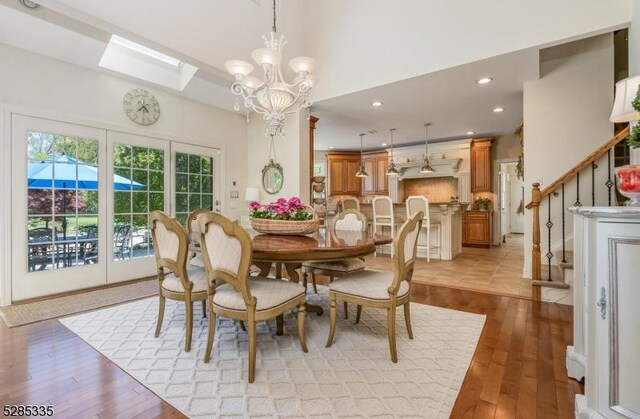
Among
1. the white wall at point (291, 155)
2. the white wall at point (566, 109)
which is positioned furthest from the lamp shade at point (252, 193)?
the white wall at point (566, 109)

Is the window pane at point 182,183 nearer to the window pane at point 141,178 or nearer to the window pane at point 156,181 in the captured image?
the window pane at point 156,181

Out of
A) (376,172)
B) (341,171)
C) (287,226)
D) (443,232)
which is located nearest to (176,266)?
(287,226)

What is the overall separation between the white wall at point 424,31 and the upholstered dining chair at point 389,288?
2369 millimetres

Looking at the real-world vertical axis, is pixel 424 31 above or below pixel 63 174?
above

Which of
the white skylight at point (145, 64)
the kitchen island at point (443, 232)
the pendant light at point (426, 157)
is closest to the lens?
the white skylight at point (145, 64)

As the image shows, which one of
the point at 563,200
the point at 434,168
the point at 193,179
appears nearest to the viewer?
the point at 563,200

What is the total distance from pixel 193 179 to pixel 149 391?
360 cm

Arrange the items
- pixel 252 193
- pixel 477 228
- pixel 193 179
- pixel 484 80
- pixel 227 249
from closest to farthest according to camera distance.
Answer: pixel 227 249 < pixel 484 80 < pixel 193 179 < pixel 252 193 < pixel 477 228

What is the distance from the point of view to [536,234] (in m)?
3.31

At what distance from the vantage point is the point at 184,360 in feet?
6.26

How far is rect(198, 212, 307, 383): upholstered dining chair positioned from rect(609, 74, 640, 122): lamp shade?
2.41 meters

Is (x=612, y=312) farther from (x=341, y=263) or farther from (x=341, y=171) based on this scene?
(x=341, y=171)

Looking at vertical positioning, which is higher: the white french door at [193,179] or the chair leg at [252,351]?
the white french door at [193,179]

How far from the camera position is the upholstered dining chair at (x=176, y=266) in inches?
80.1
